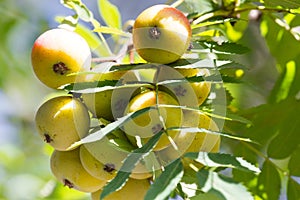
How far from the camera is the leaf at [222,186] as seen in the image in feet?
2.91

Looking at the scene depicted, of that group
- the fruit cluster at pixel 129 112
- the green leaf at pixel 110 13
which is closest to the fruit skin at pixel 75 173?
the fruit cluster at pixel 129 112

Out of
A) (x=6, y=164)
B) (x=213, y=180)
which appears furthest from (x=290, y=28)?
(x=6, y=164)

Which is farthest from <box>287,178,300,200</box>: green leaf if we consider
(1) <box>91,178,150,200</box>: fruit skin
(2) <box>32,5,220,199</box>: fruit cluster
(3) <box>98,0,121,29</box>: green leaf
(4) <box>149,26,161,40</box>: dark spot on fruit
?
(3) <box>98,0,121,29</box>: green leaf

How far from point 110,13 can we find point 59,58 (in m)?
0.60

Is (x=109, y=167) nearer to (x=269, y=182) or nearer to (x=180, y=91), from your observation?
(x=180, y=91)

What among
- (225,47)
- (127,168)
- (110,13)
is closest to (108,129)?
(127,168)

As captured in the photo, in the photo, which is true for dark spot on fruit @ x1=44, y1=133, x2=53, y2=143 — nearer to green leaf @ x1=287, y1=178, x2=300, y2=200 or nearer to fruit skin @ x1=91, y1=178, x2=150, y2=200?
fruit skin @ x1=91, y1=178, x2=150, y2=200

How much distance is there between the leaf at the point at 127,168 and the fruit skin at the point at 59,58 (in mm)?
266

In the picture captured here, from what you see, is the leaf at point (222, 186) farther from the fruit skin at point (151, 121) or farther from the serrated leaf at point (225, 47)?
the serrated leaf at point (225, 47)

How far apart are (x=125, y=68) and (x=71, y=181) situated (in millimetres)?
264

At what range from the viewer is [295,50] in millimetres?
1626

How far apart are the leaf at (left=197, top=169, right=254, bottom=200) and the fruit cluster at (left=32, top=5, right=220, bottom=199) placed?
0.33 feet

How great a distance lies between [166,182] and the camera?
36.3 inches

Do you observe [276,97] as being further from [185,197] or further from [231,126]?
[185,197]
